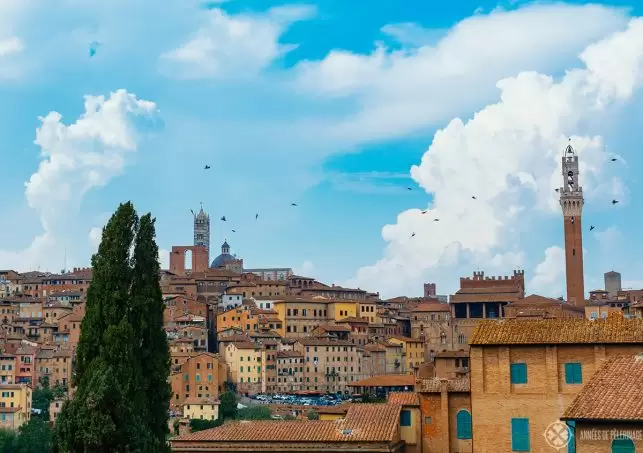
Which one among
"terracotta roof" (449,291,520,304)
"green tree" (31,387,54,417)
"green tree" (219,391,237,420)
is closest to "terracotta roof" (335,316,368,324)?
"terracotta roof" (449,291,520,304)

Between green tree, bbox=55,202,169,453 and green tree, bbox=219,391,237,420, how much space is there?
195 feet

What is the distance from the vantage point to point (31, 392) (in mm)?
87250

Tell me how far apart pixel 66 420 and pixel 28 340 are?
277ft

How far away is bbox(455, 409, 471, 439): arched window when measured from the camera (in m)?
31.8

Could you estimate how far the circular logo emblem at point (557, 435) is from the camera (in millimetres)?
28203

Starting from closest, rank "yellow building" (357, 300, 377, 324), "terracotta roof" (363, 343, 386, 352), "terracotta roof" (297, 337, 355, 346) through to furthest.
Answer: "terracotta roof" (297, 337, 355, 346) → "terracotta roof" (363, 343, 386, 352) → "yellow building" (357, 300, 377, 324)

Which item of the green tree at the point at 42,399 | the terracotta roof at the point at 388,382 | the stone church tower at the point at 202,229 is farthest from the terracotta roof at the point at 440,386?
the stone church tower at the point at 202,229

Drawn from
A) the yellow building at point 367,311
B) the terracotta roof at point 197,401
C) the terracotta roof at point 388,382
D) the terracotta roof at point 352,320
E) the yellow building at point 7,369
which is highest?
the yellow building at point 367,311

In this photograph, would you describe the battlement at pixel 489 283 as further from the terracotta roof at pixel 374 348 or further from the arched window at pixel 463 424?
the arched window at pixel 463 424

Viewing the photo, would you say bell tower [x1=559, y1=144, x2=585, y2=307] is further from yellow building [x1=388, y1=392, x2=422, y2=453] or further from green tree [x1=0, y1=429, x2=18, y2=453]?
yellow building [x1=388, y1=392, x2=422, y2=453]

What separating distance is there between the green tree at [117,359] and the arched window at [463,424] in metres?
10.3

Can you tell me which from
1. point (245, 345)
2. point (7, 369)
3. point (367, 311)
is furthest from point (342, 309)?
point (7, 369)

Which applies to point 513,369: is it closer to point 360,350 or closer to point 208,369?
point 208,369

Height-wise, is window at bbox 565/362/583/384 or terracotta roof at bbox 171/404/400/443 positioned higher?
window at bbox 565/362/583/384
